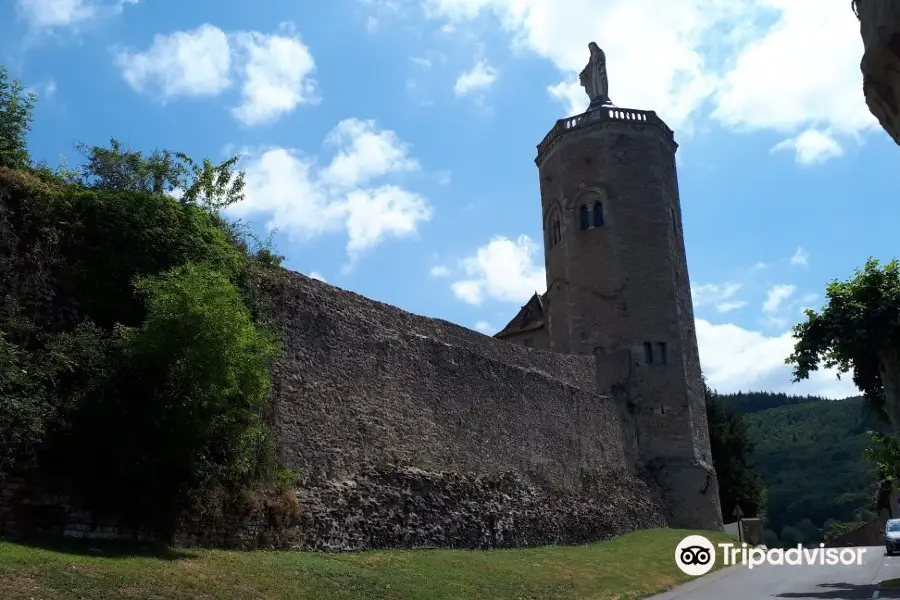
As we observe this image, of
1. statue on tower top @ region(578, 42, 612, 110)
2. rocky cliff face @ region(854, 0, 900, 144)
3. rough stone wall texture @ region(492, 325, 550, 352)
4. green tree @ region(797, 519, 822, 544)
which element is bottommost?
green tree @ region(797, 519, 822, 544)

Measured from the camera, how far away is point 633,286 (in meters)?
33.8

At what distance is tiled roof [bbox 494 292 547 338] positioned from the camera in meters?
39.8

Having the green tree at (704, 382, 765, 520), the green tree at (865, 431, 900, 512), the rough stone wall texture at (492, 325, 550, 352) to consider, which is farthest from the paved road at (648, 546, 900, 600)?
the green tree at (704, 382, 765, 520)

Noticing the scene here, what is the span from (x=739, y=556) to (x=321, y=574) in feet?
57.2

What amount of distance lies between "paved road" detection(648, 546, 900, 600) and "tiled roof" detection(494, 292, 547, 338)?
62.4 ft

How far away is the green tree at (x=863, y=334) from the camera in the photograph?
1900 centimetres

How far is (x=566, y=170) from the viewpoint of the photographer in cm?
3669

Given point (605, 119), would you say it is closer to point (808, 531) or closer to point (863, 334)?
point (863, 334)

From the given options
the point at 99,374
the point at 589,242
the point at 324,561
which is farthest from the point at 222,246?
the point at 589,242

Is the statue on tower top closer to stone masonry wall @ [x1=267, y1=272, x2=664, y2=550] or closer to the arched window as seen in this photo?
the arched window

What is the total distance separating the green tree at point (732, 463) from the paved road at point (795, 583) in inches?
746

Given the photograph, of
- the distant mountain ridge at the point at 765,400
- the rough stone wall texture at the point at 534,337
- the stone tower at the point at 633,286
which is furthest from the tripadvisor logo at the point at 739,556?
the distant mountain ridge at the point at 765,400

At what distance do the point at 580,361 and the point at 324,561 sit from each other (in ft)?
60.2

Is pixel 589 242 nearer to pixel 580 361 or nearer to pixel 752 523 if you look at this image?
pixel 580 361
